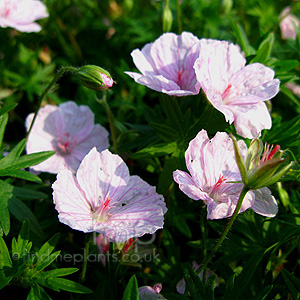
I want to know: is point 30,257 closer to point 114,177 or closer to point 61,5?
point 114,177

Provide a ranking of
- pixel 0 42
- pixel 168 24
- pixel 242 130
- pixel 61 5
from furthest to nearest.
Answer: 1. pixel 61 5
2. pixel 0 42
3. pixel 168 24
4. pixel 242 130

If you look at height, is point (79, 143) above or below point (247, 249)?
above

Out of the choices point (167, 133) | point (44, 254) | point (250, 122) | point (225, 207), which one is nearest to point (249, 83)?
point (250, 122)

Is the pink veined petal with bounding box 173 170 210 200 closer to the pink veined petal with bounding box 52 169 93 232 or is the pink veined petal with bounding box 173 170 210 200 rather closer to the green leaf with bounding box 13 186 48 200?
the pink veined petal with bounding box 52 169 93 232

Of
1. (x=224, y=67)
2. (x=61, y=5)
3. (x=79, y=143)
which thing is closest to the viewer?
(x=224, y=67)

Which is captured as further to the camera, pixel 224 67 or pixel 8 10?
pixel 8 10

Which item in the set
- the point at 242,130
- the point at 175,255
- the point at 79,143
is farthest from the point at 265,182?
the point at 79,143

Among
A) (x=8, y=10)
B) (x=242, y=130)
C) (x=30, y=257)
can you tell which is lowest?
(x=30, y=257)

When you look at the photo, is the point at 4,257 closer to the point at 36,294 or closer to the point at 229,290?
the point at 36,294

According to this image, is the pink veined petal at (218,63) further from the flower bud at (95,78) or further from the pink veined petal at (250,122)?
the flower bud at (95,78)
